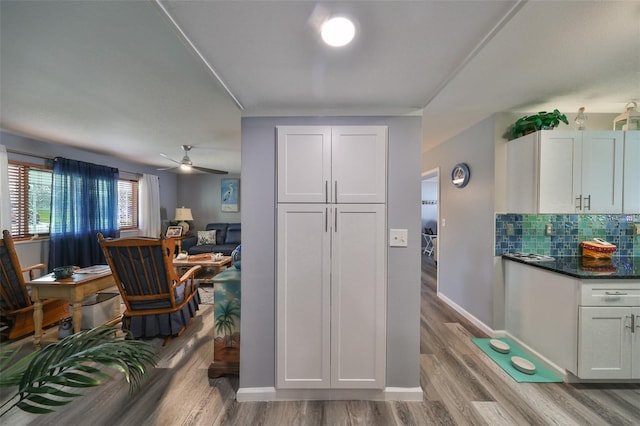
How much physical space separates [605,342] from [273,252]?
8.51ft

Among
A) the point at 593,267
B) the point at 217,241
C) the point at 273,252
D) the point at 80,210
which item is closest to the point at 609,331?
the point at 593,267

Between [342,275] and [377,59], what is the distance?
1334 mm

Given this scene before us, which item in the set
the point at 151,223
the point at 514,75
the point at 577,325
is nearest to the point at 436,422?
the point at 577,325

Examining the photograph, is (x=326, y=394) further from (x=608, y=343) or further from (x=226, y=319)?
(x=608, y=343)

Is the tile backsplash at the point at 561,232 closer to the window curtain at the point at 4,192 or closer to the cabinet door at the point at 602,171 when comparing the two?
the cabinet door at the point at 602,171

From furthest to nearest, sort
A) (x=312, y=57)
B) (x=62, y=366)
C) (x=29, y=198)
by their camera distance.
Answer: (x=29, y=198), (x=312, y=57), (x=62, y=366)

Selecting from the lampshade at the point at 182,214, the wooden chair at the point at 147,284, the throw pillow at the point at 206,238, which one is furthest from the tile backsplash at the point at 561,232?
the lampshade at the point at 182,214

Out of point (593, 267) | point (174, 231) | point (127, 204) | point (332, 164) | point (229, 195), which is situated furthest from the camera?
point (229, 195)

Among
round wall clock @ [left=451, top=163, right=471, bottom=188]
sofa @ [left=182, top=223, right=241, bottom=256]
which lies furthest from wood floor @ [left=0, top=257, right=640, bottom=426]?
sofa @ [left=182, top=223, right=241, bottom=256]

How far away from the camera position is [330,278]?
5.65 feet

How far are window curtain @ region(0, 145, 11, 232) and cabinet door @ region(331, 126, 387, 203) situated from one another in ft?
14.5

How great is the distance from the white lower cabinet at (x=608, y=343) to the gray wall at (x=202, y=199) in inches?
257

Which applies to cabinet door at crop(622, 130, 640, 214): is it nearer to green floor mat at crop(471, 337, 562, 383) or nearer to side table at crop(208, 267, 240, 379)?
green floor mat at crop(471, 337, 562, 383)

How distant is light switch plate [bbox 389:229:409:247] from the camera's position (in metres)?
1.76
